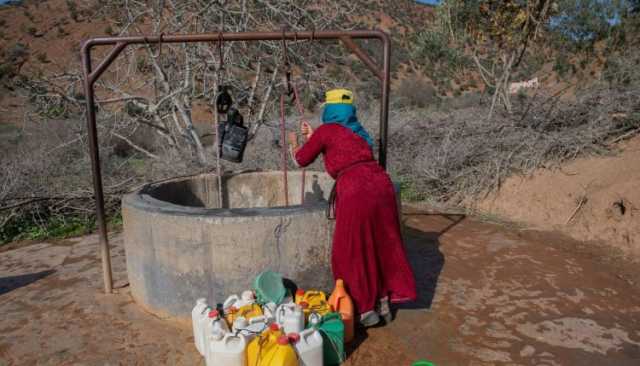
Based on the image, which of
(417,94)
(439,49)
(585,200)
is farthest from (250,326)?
(417,94)

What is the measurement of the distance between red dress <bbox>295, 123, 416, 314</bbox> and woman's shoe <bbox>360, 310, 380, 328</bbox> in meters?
0.04

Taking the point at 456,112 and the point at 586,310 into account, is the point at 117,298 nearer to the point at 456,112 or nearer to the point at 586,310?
the point at 586,310

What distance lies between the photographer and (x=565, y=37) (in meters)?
14.7

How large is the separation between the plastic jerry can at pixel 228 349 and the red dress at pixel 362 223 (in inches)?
33.1

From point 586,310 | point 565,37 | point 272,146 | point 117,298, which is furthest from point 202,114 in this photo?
point 586,310

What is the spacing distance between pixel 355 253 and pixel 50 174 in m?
6.47

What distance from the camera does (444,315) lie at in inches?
131

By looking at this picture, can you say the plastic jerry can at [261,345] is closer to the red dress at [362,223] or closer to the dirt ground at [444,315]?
the dirt ground at [444,315]

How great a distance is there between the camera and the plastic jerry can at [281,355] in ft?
7.18

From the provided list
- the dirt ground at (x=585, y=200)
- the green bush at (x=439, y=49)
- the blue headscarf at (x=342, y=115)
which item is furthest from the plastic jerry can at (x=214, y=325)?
the green bush at (x=439, y=49)

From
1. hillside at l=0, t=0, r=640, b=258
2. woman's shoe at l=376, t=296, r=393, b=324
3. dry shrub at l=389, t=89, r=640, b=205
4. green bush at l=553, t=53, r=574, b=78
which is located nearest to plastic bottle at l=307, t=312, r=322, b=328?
woman's shoe at l=376, t=296, r=393, b=324

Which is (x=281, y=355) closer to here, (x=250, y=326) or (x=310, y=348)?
(x=310, y=348)

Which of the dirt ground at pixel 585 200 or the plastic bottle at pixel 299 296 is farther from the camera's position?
the dirt ground at pixel 585 200

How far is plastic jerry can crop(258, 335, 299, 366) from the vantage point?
2189mm
